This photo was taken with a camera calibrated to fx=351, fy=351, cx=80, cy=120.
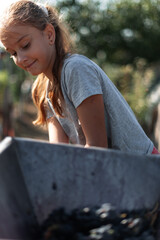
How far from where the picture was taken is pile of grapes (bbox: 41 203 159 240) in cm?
86

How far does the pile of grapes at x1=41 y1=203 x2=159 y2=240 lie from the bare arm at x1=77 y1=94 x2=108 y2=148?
0.49m

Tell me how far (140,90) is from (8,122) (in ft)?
9.88

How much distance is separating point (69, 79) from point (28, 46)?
0.23 m

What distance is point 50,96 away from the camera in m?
1.69

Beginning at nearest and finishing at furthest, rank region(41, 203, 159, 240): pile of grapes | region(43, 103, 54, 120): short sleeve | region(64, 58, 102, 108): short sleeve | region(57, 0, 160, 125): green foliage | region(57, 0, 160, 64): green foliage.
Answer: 1. region(41, 203, 159, 240): pile of grapes
2. region(64, 58, 102, 108): short sleeve
3. region(43, 103, 54, 120): short sleeve
4. region(57, 0, 160, 125): green foliage
5. region(57, 0, 160, 64): green foliage

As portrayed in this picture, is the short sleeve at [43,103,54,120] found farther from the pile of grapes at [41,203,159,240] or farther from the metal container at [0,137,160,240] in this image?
the pile of grapes at [41,203,159,240]

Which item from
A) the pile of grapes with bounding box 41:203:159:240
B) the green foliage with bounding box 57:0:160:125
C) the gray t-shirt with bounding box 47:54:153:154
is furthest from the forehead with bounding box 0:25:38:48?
the green foliage with bounding box 57:0:160:125

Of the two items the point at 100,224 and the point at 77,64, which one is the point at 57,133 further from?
the point at 100,224

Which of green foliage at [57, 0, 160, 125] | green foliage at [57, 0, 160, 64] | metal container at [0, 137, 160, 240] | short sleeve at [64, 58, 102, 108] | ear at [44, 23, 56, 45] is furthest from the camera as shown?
green foliage at [57, 0, 160, 64]

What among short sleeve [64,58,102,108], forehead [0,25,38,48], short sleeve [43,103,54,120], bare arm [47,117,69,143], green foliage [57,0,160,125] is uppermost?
forehead [0,25,38,48]

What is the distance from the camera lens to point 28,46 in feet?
4.91

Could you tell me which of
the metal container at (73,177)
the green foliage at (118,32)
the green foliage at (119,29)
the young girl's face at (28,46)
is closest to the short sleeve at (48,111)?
the young girl's face at (28,46)

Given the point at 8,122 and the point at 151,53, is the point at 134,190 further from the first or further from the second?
the point at 151,53

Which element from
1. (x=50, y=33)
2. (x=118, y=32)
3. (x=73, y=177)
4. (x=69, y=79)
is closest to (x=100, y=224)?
(x=73, y=177)
